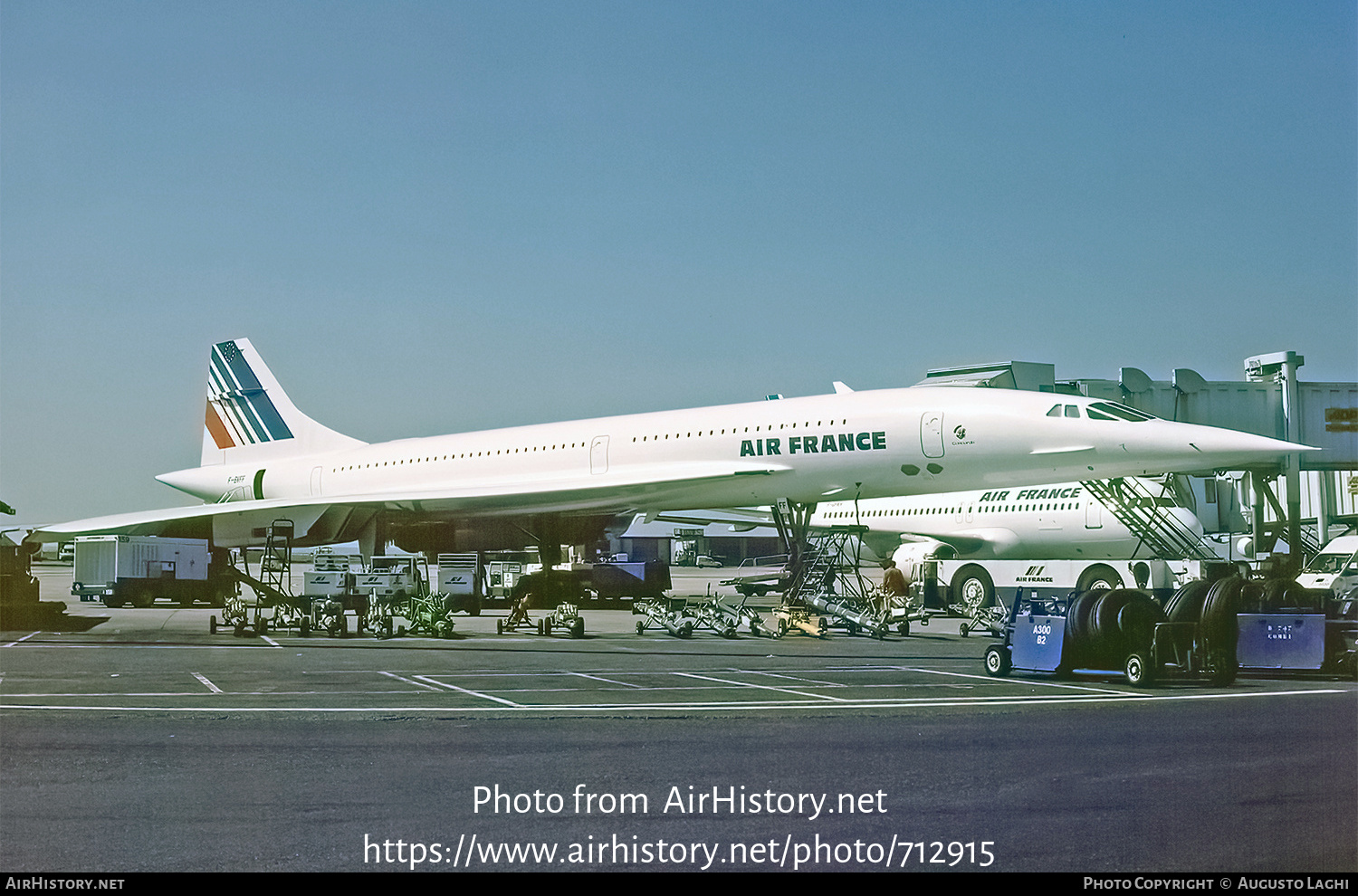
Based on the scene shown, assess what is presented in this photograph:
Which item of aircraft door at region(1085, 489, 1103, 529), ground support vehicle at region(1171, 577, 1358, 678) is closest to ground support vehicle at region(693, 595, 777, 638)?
ground support vehicle at region(1171, 577, 1358, 678)

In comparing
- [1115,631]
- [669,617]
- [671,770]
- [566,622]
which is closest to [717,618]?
[669,617]

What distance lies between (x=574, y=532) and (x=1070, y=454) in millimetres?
11355

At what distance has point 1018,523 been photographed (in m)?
31.5

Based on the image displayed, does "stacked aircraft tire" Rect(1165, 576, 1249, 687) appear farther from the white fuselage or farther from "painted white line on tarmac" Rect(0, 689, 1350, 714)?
the white fuselage

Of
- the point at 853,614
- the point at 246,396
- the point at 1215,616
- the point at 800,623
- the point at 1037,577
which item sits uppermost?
the point at 246,396

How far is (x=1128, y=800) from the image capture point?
675 centimetres

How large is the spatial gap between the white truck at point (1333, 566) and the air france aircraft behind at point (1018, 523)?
2.41m

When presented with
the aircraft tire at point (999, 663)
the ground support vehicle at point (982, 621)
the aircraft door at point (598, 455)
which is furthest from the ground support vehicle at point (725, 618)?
the aircraft tire at point (999, 663)

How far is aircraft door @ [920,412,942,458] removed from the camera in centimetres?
1995

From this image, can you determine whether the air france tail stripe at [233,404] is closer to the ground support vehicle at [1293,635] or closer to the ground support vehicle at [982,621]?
the ground support vehicle at [982,621]

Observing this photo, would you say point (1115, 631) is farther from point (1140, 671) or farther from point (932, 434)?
point (932, 434)

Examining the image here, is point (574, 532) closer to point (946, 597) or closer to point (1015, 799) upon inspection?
point (946, 597)

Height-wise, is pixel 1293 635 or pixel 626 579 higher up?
pixel 626 579

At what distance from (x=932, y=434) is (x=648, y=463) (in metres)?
5.74
